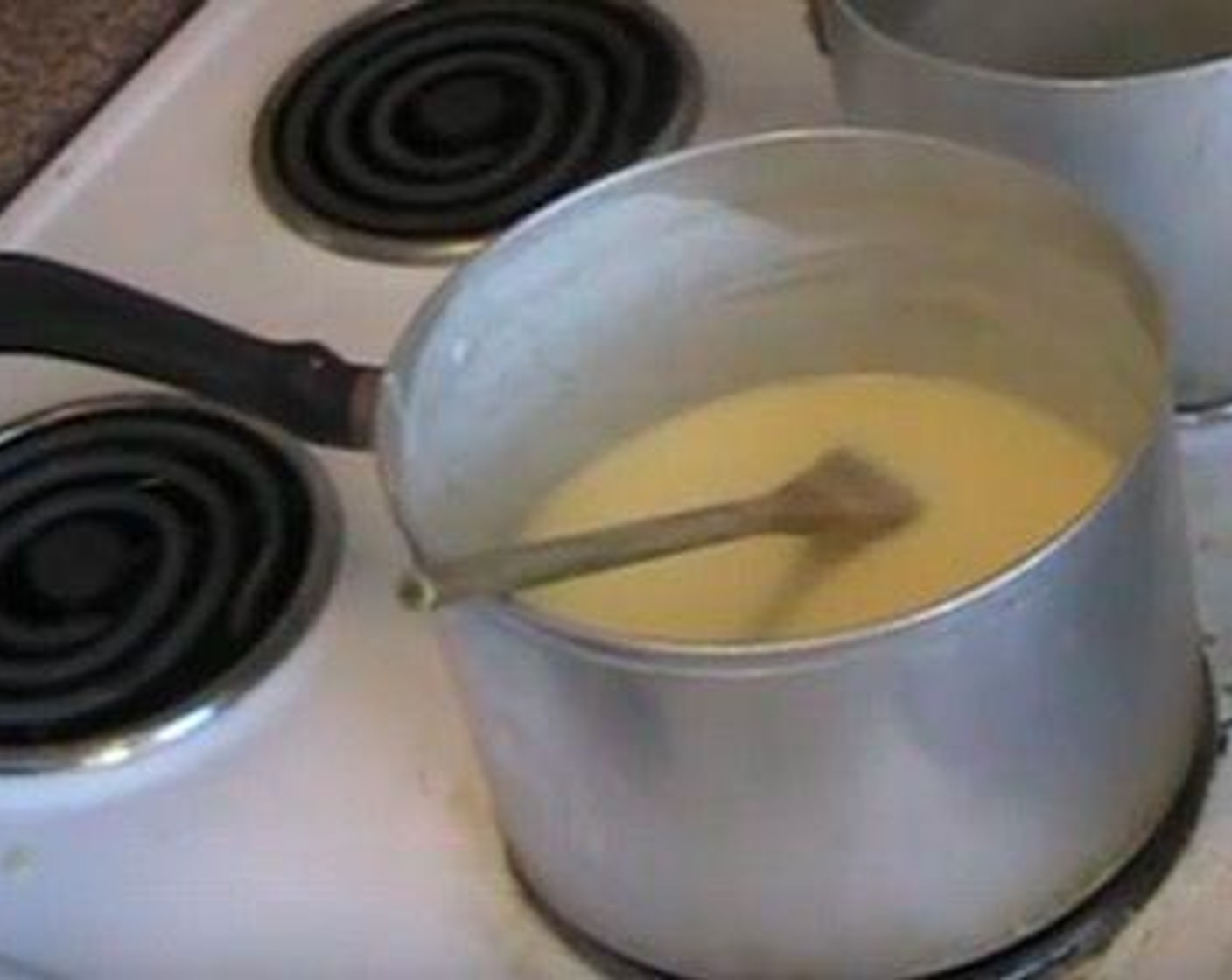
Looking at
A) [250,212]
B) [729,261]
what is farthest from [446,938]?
[250,212]

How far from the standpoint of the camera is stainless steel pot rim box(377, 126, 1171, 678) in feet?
1.95

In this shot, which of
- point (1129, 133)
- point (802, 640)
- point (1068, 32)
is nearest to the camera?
point (802, 640)

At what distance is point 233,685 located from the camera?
77 centimetres

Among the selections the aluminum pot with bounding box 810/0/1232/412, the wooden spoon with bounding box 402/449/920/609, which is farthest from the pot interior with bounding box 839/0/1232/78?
the wooden spoon with bounding box 402/449/920/609

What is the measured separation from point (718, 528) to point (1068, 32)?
232 mm

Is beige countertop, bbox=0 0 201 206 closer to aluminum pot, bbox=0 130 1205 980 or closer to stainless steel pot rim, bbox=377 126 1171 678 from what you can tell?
aluminum pot, bbox=0 130 1205 980

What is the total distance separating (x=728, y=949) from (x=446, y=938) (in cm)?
8

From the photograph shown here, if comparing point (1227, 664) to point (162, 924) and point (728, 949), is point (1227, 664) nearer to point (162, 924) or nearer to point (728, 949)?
point (728, 949)

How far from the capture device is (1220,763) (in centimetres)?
71

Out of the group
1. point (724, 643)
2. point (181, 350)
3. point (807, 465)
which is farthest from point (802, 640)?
point (181, 350)

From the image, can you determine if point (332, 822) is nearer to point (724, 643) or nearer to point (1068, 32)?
point (724, 643)

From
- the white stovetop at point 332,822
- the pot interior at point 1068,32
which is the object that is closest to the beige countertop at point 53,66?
the white stovetop at point 332,822

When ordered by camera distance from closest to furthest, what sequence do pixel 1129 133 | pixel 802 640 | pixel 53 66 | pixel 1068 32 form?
pixel 802 640
pixel 1129 133
pixel 1068 32
pixel 53 66

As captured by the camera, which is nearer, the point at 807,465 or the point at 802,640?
the point at 802,640
